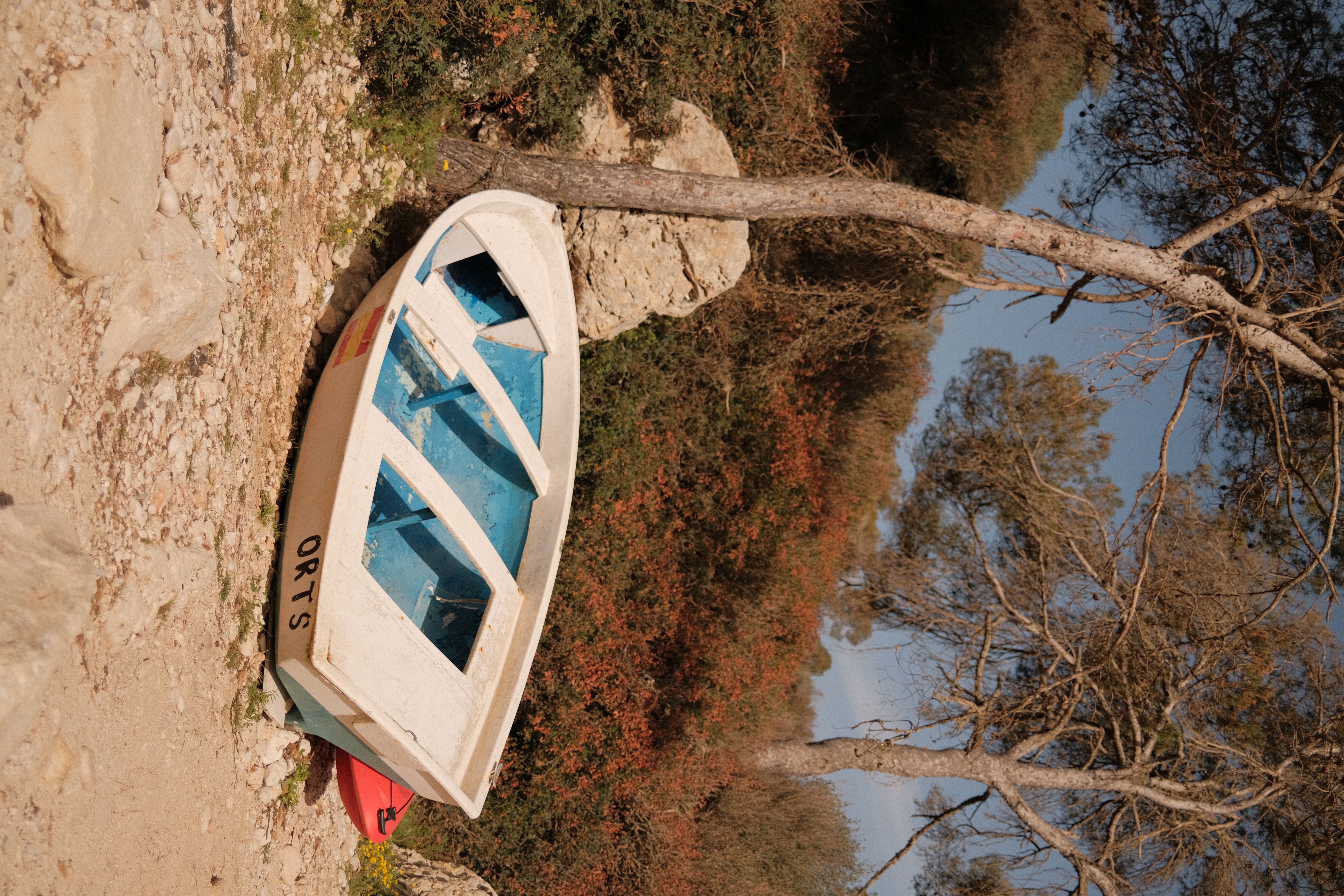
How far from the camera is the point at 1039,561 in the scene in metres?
8.68

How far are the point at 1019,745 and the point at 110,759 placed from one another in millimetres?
7667

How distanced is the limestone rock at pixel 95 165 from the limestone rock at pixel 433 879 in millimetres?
4736

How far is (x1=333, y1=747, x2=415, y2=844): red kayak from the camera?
5113mm

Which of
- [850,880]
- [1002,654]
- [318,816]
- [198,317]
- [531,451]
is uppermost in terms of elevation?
[198,317]

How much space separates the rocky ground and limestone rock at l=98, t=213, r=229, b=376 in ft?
0.04

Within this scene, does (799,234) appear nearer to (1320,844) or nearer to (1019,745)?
(1019,745)

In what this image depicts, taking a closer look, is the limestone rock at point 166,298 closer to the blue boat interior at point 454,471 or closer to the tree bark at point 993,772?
the blue boat interior at point 454,471

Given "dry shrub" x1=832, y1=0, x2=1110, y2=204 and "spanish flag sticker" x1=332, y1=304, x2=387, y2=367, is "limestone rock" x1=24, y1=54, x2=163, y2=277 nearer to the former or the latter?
"spanish flag sticker" x1=332, y1=304, x2=387, y2=367

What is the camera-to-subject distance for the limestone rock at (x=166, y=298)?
3.13m

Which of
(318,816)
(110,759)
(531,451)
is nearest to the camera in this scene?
(110,759)

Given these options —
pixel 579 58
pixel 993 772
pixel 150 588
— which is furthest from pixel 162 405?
pixel 993 772

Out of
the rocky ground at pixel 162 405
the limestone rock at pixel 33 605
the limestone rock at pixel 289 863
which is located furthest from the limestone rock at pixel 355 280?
the limestone rock at pixel 289 863

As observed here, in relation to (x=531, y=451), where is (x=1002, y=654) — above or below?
below

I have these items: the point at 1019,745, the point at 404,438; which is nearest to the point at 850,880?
the point at 1019,745
